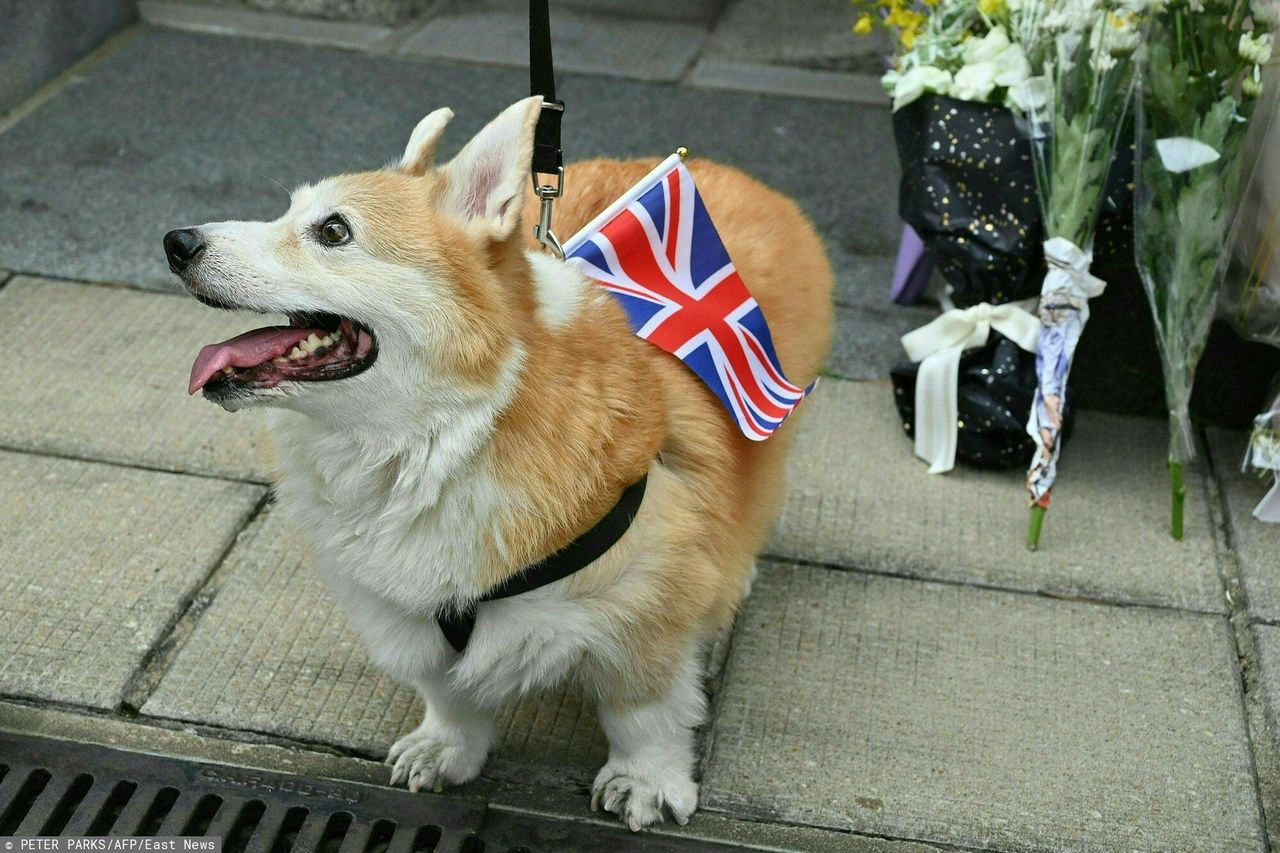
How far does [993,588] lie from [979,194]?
3.89 ft

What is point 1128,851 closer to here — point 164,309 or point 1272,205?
point 1272,205

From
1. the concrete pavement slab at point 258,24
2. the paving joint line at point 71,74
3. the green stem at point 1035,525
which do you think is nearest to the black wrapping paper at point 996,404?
the green stem at point 1035,525

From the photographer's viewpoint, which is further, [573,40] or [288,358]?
[573,40]

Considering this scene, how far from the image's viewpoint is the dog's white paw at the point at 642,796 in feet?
8.84

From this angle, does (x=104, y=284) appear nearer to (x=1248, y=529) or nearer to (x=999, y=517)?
(x=999, y=517)

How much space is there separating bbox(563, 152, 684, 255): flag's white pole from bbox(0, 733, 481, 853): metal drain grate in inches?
49.4

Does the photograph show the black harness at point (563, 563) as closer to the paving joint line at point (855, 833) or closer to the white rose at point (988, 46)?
Result: the paving joint line at point (855, 833)

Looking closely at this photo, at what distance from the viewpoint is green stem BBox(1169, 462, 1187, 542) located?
11.6 ft

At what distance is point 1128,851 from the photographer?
2672mm

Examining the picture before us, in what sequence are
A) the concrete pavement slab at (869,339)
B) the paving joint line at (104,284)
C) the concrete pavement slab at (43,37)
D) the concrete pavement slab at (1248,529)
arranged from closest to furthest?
the concrete pavement slab at (1248,529) → the concrete pavement slab at (869,339) → the paving joint line at (104,284) → the concrete pavement slab at (43,37)

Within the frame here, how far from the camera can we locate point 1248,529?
3.64 metres

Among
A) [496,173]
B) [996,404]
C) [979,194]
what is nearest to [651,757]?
[496,173]

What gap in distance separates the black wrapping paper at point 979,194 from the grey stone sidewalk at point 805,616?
616 millimetres

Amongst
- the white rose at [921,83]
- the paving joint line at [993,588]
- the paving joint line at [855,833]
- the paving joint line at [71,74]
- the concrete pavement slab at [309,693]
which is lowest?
the paving joint line at [993,588]
